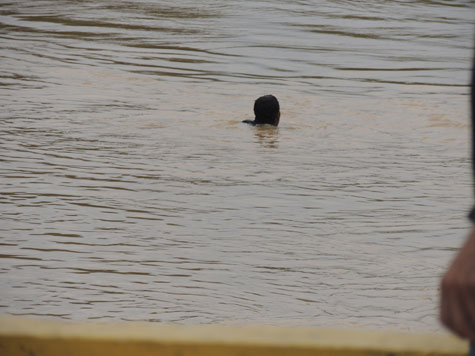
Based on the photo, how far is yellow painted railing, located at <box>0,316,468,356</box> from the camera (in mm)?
2164

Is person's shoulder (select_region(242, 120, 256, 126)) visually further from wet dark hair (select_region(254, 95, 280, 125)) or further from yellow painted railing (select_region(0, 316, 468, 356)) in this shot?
yellow painted railing (select_region(0, 316, 468, 356))

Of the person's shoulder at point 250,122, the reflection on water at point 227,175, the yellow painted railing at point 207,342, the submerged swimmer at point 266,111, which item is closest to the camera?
the yellow painted railing at point 207,342

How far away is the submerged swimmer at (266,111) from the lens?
10.5 m

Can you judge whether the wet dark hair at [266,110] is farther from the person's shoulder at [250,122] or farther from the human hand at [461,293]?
the human hand at [461,293]

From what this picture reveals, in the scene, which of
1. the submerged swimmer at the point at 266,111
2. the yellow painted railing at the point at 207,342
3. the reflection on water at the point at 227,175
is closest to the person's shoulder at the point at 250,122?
the submerged swimmer at the point at 266,111

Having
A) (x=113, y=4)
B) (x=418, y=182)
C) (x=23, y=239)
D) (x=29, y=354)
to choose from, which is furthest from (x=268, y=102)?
(x=113, y=4)

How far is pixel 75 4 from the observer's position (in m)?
21.3

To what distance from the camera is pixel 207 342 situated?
7.18ft

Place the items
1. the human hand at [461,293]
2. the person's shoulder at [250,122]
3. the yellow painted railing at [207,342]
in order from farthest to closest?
the person's shoulder at [250,122]
the yellow painted railing at [207,342]
the human hand at [461,293]

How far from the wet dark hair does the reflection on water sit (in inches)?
6.9

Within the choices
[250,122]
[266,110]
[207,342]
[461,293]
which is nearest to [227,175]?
[266,110]

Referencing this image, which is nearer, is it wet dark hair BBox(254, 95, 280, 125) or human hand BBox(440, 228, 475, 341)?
human hand BBox(440, 228, 475, 341)

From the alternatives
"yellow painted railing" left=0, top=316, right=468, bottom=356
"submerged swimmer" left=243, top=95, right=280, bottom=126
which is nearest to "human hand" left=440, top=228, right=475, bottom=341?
"yellow painted railing" left=0, top=316, right=468, bottom=356

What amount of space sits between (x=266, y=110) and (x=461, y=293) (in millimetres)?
8923
